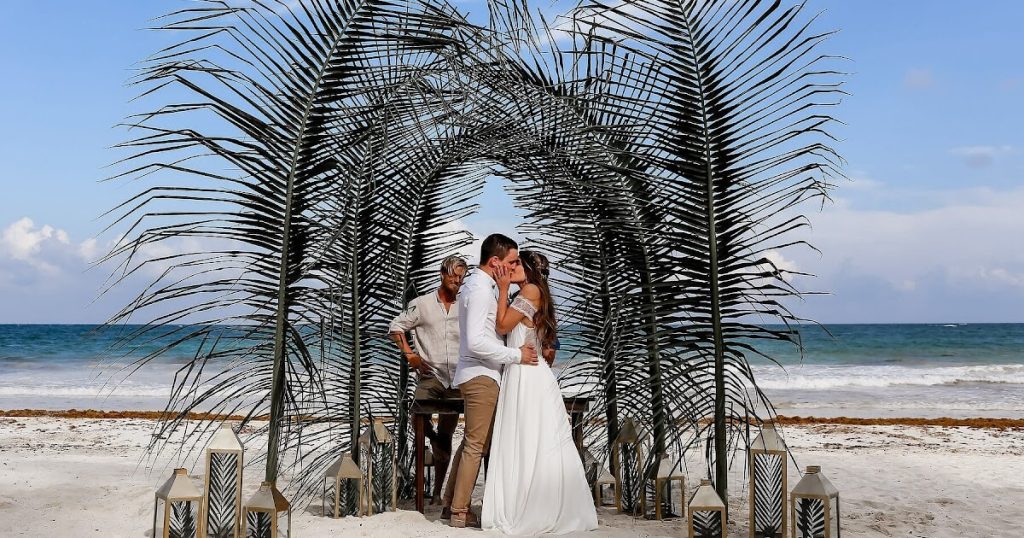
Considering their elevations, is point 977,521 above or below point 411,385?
below

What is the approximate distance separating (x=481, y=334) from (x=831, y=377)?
2202 centimetres

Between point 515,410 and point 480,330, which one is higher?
point 480,330

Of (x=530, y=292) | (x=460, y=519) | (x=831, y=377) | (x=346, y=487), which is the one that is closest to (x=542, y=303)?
(x=530, y=292)

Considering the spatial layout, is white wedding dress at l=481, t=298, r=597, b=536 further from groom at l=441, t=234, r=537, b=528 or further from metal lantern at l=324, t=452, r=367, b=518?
metal lantern at l=324, t=452, r=367, b=518

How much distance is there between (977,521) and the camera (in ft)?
20.5

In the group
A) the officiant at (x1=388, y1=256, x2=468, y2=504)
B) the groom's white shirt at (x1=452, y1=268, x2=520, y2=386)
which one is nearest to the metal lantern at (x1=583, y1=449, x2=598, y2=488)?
the officiant at (x1=388, y1=256, x2=468, y2=504)

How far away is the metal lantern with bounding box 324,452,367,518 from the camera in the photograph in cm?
557

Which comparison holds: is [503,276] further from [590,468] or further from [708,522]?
[708,522]

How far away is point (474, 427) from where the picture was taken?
521 cm

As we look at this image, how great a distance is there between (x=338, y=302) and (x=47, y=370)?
96.0 feet

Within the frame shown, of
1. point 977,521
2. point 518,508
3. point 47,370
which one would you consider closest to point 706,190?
point 518,508

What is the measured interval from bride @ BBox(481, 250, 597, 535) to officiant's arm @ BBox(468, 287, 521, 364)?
0.32 ft

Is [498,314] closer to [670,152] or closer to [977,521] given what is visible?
[670,152]

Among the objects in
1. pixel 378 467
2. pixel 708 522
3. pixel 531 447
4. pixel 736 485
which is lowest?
pixel 736 485
